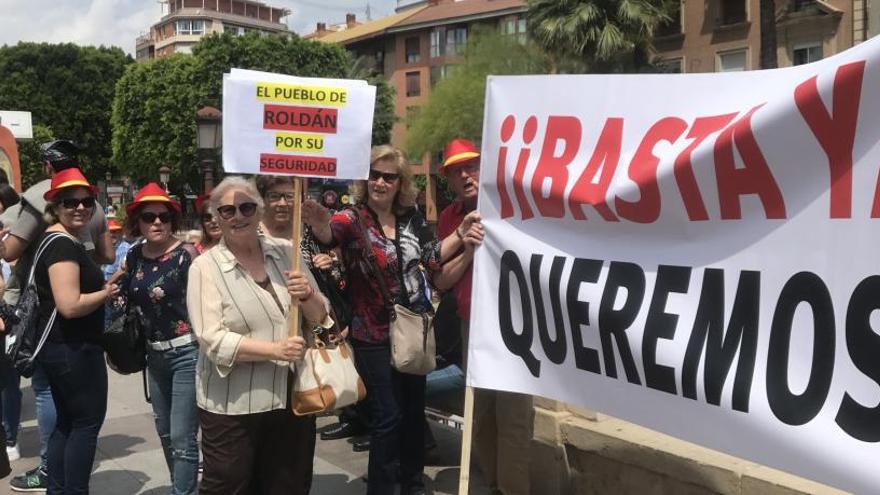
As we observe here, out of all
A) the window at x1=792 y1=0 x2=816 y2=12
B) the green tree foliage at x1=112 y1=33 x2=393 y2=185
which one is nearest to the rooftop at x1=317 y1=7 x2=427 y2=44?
the green tree foliage at x1=112 y1=33 x2=393 y2=185

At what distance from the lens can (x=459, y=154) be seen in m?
3.77

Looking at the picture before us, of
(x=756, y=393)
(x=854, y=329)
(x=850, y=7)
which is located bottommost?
(x=756, y=393)

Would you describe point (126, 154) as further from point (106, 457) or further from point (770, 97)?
point (770, 97)

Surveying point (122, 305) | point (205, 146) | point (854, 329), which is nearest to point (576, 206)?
point (854, 329)

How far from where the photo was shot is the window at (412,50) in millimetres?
51031

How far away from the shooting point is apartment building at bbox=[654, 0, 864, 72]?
2836cm

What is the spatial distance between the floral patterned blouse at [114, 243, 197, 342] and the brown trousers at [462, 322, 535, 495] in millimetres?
1399

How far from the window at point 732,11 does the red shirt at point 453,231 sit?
32.2 meters

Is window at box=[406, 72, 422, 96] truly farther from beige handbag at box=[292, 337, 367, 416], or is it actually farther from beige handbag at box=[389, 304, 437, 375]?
beige handbag at box=[292, 337, 367, 416]

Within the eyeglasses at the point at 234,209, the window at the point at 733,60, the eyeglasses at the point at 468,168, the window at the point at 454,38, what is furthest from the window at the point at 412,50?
the eyeglasses at the point at 234,209

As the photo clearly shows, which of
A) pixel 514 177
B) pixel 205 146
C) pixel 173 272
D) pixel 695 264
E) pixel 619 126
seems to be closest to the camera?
pixel 695 264

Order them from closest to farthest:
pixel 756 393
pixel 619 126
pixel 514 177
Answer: pixel 756 393, pixel 619 126, pixel 514 177

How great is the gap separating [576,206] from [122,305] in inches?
90.9

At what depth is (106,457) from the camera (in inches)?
197
